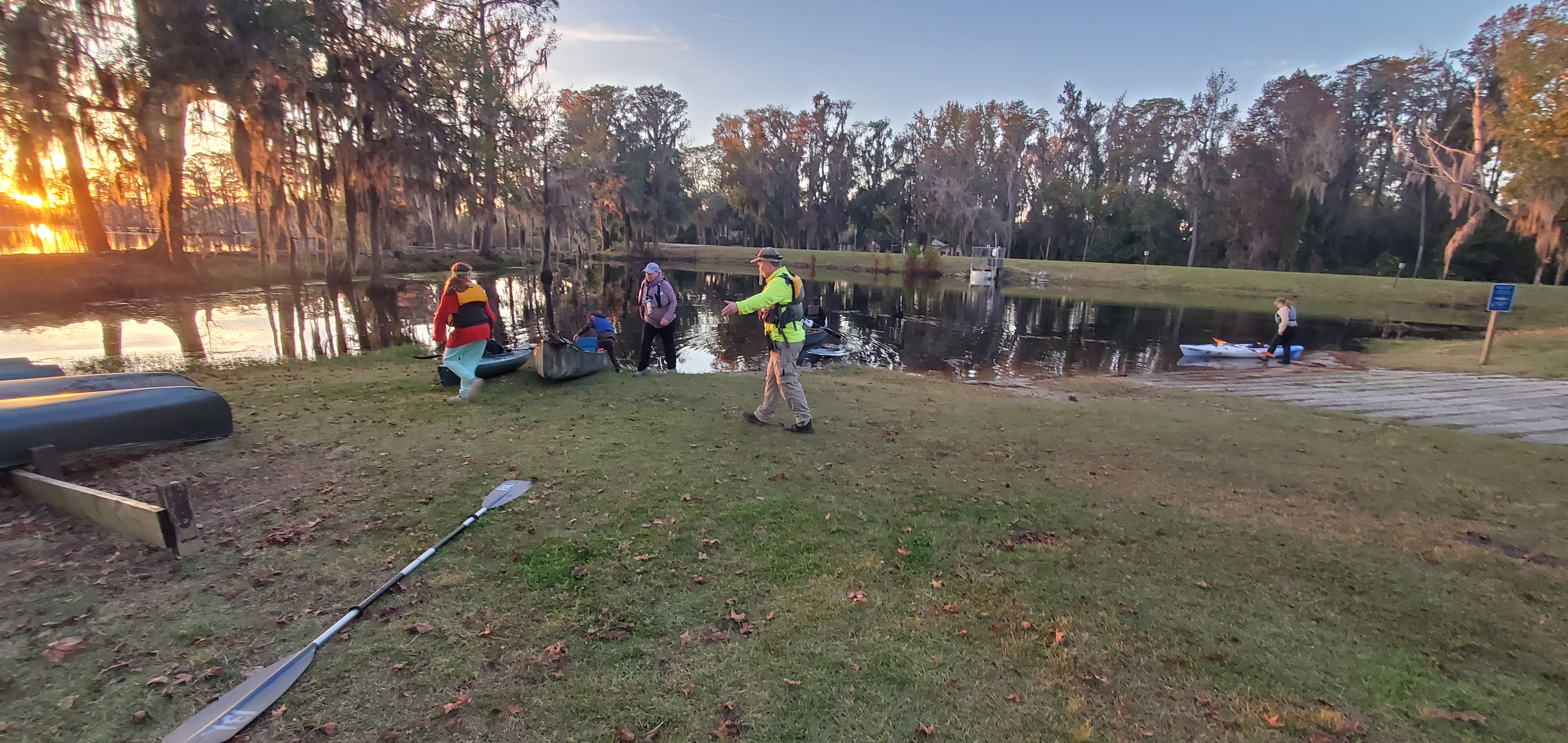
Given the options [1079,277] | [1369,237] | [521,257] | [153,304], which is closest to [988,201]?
[1079,277]

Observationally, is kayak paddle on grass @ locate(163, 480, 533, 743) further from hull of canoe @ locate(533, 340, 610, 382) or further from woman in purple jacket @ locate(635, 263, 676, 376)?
woman in purple jacket @ locate(635, 263, 676, 376)

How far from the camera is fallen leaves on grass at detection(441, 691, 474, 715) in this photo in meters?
3.02

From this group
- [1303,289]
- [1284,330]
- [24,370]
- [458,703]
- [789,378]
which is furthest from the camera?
[1303,289]

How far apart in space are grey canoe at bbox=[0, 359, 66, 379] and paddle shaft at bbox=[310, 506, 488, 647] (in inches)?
212

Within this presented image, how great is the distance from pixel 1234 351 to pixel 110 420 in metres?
24.0

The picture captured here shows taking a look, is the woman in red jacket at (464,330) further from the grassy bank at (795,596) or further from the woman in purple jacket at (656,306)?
the woman in purple jacket at (656,306)

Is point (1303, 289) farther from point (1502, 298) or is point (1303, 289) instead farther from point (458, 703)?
point (458, 703)

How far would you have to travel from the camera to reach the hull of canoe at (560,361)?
32.2 feet

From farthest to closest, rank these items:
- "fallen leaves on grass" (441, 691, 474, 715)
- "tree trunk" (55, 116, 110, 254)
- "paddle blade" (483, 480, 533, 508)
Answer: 1. "tree trunk" (55, 116, 110, 254)
2. "paddle blade" (483, 480, 533, 508)
3. "fallen leaves on grass" (441, 691, 474, 715)

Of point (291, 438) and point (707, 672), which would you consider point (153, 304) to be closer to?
point (291, 438)

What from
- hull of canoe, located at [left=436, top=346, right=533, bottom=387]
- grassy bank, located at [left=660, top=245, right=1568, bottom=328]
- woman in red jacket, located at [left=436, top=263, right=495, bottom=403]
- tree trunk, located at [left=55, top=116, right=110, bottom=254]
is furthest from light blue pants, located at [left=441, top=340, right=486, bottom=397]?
grassy bank, located at [left=660, top=245, right=1568, bottom=328]

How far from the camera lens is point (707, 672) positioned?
11.0 feet

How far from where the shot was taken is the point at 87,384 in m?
6.34

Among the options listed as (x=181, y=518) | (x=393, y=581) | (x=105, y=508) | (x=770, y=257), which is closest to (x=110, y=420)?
(x=105, y=508)
